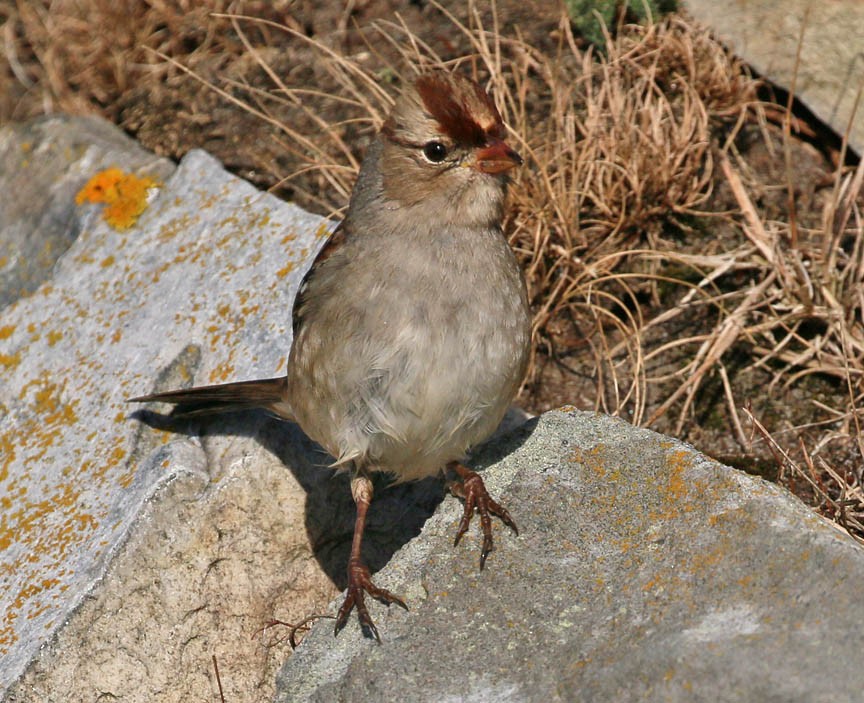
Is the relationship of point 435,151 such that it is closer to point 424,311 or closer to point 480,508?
point 424,311

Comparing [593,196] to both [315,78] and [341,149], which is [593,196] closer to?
[341,149]

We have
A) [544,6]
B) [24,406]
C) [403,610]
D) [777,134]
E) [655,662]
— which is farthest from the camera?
[544,6]

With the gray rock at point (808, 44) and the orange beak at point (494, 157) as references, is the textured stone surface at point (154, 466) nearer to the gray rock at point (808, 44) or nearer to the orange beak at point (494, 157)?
the orange beak at point (494, 157)

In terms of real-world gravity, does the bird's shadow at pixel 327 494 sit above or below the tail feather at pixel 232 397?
below

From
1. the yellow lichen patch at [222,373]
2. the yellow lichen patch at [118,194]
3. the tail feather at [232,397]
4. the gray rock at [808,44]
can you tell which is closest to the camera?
the tail feather at [232,397]

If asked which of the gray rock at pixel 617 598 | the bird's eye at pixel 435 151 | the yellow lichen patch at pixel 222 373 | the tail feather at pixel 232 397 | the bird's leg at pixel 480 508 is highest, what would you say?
the bird's eye at pixel 435 151

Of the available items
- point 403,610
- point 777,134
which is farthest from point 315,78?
point 403,610

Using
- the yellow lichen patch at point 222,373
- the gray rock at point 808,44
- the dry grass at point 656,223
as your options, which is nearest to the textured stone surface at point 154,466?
the yellow lichen patch at point 222,373
